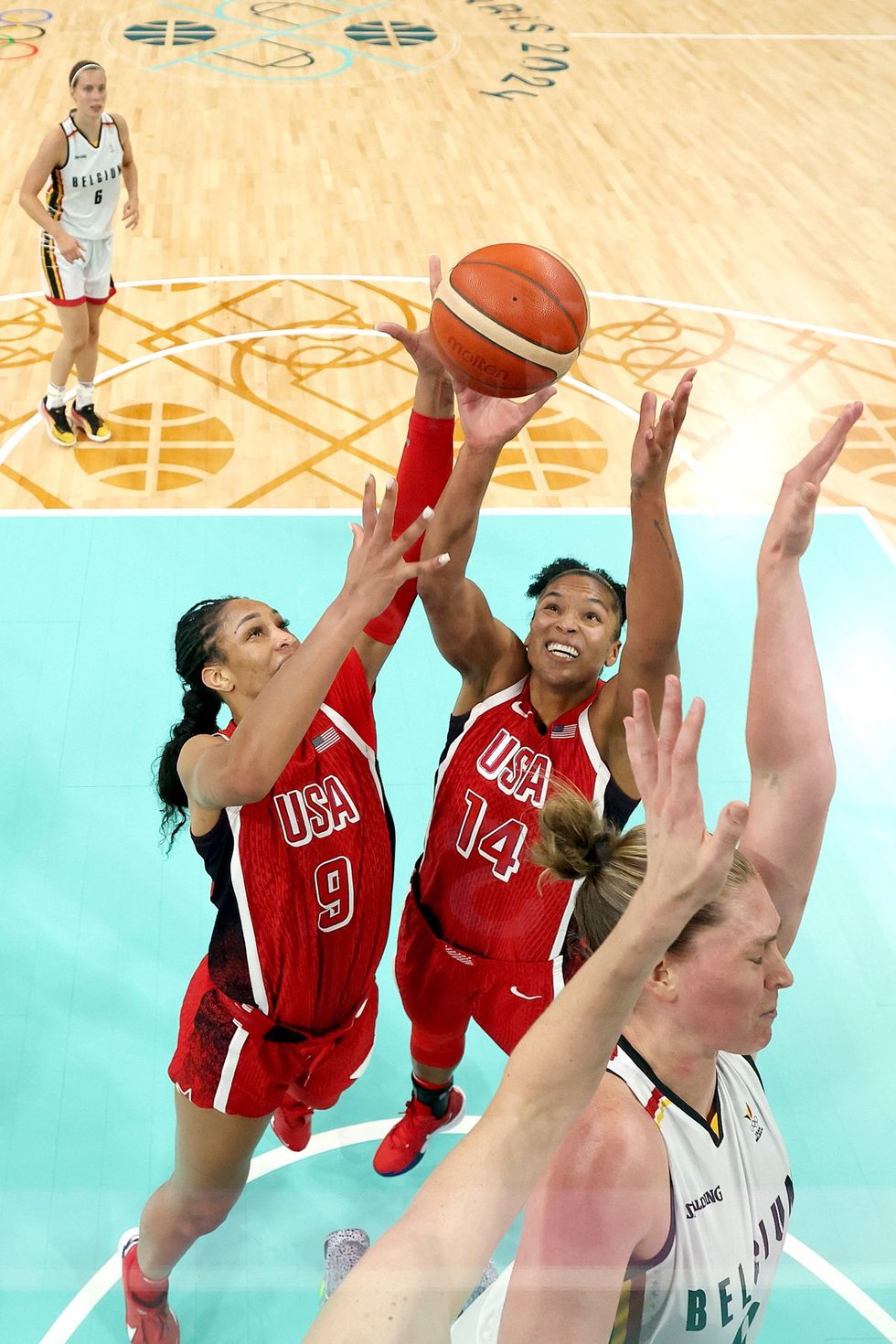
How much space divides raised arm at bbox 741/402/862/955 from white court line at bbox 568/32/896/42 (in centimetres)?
1064

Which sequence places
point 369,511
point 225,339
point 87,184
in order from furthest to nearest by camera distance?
point 225,339, point 87,184, point 369,511

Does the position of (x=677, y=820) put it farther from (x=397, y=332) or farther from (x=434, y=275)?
(x=434, y=275)

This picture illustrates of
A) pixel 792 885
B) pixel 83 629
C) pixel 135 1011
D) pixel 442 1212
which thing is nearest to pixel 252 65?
pixel 83 629

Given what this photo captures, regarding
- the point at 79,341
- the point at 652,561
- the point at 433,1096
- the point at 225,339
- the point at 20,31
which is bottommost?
the point at 20,31

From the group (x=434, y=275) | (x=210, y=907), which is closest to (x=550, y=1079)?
(x=434, y=275)

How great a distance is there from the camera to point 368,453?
5609mm

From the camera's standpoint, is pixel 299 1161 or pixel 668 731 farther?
pixel 299 1161

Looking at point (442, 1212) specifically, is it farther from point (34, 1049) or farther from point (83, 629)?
point (83, 629)

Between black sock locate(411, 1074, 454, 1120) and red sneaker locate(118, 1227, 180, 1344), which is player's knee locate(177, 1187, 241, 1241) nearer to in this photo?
red sneaker locate(118, 1227, 180, 1344)

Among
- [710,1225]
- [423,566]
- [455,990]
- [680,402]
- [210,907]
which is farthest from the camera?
[210,907]

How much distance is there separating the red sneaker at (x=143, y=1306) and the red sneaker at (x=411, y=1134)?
1.78 ft

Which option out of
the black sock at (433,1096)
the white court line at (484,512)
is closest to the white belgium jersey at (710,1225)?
the black sock at (433,1096)

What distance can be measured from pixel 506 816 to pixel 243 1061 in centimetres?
66

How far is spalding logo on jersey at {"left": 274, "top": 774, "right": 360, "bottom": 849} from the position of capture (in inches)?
88.1
